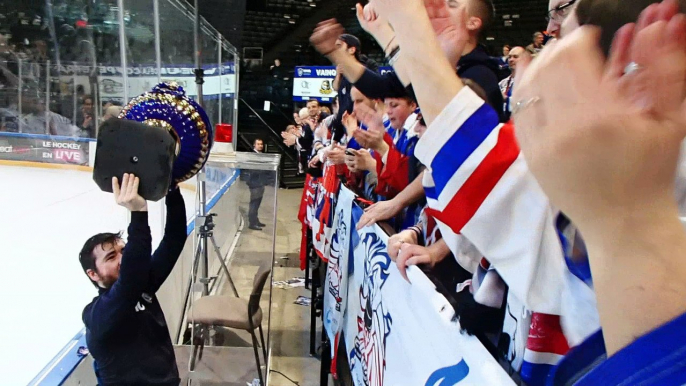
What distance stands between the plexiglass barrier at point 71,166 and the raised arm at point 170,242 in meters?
0.59

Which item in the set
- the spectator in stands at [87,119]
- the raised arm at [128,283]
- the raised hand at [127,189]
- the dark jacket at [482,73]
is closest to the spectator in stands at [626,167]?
the dark jacket at [482,73]

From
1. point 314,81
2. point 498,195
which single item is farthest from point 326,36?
point 314,81

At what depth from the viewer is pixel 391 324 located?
1083 mm

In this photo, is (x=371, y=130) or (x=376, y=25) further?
(x=371, y=130)

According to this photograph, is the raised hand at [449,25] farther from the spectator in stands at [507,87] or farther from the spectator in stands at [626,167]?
the spectator in stands at [626,167]

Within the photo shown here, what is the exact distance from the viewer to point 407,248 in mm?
1013

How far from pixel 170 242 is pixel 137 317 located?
27cm

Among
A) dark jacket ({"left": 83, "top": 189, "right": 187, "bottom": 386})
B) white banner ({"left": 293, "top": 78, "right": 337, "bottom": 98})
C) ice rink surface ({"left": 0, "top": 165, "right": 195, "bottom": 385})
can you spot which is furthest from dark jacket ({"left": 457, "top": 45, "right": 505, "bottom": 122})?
white banner ({"left": 293, "top": 78, "right": 337, "bottom": 98})

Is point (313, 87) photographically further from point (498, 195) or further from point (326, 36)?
point (498, 195)

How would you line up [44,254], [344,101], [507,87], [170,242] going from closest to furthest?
1. [507,87]
2. [170,242]
3. [44,254]
4. [344,101]

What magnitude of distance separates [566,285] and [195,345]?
7.18 ft

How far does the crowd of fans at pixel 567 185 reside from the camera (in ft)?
0.89

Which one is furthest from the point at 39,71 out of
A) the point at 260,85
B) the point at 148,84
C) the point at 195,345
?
the point at 260,85

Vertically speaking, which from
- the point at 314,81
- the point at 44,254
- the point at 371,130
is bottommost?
the point at 44,254
